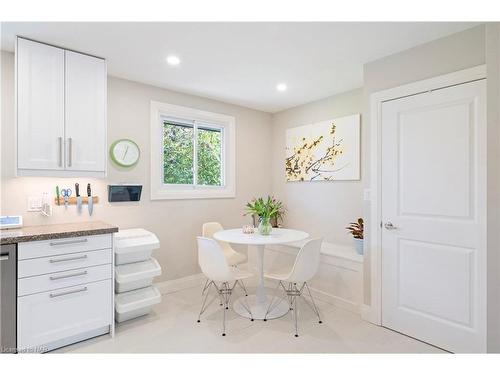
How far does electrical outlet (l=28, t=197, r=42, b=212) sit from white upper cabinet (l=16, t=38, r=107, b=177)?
15.7 inches

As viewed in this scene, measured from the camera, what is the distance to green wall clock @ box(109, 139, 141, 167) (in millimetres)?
2883

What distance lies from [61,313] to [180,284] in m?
1.42

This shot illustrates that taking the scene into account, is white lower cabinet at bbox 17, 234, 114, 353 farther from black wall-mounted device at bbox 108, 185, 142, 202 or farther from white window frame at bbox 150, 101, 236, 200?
white window frame at bbox 150, 101, 236, 200

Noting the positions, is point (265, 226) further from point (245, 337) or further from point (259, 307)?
point (245, 337)

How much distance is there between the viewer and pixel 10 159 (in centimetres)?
234

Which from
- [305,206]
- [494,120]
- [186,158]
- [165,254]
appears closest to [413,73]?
[494,120]

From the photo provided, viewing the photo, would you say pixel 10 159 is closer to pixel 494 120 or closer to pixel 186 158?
pixel 186 158

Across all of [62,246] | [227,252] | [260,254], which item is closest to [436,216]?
[260,254]

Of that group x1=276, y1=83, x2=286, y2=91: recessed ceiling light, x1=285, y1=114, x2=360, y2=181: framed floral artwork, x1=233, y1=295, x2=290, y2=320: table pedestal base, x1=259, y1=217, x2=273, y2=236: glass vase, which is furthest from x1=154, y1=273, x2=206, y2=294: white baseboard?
x1=276, y1=83, x2=286, y2=91: recessed ceiling light

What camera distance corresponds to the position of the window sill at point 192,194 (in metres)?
3.21

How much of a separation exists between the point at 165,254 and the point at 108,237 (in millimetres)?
1073

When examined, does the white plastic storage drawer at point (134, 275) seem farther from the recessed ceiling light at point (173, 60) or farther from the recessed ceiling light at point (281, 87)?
the recessed ceiling light at point (281, 87)

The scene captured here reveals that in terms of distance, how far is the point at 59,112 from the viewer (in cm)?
225

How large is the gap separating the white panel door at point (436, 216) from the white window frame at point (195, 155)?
203 cm
